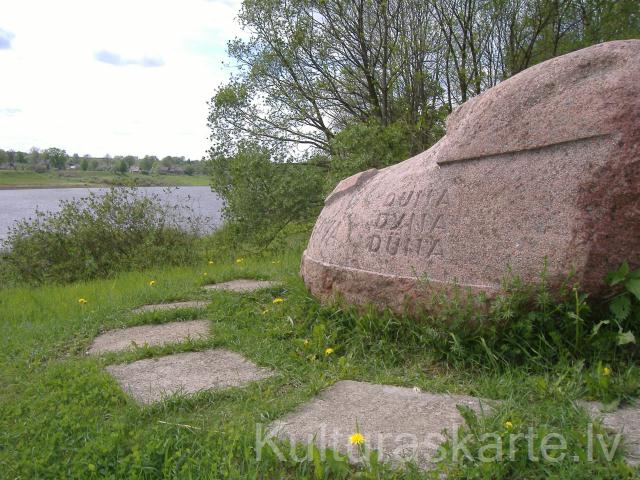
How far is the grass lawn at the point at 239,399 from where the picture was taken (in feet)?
7.29

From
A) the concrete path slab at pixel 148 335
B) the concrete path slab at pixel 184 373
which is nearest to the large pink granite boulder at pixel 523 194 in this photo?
the concrete path slab at pixel 184 373

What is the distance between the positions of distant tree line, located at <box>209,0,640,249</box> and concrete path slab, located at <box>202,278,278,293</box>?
2.82m

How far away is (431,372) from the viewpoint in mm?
3135

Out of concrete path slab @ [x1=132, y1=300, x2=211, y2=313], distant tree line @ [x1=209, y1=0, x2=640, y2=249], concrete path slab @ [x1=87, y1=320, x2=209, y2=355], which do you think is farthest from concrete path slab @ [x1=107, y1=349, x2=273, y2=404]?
distant tree line @ [x1=209, y1=0, x2=640, y2=249]

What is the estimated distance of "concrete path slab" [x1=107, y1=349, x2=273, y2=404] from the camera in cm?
306

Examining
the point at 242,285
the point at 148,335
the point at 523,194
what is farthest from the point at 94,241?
the point at 523,194

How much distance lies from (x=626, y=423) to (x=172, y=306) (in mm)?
3757

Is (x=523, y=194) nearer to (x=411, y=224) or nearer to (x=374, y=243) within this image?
(x=411, y=224)

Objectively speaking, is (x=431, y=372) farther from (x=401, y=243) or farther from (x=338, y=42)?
(x=338, y=42)

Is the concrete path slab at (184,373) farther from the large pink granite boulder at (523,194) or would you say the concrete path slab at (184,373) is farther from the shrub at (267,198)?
the shrub at (267,198)

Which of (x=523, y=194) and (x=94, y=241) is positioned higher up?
(x=523, y=194)

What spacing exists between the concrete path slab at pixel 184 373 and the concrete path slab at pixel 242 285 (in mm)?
1652

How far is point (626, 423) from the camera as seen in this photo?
2.34 metres

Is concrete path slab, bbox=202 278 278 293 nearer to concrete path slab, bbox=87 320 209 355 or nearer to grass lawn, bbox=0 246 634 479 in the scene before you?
grass lawn, bbox=0 246 634 479
